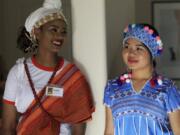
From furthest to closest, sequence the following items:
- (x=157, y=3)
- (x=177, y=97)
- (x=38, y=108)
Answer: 1. (x=157, y=3)
2. (x=38, y=108)
3. (x=177, y=97)

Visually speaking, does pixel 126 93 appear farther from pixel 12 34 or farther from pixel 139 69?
pixel 12 34

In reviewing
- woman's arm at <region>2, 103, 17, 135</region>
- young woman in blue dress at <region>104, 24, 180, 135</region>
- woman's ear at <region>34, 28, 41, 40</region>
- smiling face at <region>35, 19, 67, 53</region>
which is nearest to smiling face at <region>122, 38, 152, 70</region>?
young woman in blue dress at <region>104, 24, 180, 135</region>

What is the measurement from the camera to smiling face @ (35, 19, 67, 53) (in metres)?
2.04

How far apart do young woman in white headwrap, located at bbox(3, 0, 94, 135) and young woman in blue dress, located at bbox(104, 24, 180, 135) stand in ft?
0.79

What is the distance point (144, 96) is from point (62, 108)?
46 centimetres

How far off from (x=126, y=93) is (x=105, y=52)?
1.08 feet

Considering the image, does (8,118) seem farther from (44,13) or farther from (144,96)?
(144,96)

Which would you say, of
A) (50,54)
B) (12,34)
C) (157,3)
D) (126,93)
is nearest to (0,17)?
(12,34)

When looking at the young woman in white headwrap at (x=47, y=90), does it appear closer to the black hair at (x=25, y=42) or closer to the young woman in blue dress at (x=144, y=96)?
the black hair at (x=25, y=42)

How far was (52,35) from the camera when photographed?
6.67ft

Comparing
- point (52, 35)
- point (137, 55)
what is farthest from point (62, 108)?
point (137, 55)

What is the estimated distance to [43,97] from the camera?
200 centimetres

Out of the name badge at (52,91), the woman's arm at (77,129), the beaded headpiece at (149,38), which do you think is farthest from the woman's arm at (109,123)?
the beaded headpiece at (149,38)

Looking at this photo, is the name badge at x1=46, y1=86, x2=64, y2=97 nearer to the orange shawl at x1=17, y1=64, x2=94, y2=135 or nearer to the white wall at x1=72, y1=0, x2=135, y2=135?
the orange shawl at x1=17, y1=64, x2=94, y2=135
